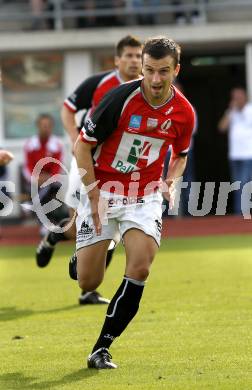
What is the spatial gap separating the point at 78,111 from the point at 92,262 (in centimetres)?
330

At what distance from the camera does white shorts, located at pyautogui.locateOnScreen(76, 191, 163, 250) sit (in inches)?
264

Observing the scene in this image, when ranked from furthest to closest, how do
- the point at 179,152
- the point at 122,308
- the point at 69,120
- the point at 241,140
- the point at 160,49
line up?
1. the point at 241,140
2. the point at 69,120
3. the point at 179,152
4. the point at 160,49
5. the point at 122,308

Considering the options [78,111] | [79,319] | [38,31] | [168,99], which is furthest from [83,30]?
[168,99]

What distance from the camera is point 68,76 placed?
21.7m

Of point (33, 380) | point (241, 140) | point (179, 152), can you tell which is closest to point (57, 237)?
point (179, 152)

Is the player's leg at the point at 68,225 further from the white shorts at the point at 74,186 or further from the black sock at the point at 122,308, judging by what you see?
the black sock at the point at 122,308

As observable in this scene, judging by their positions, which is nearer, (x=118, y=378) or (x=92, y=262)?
(x=118, y=378)

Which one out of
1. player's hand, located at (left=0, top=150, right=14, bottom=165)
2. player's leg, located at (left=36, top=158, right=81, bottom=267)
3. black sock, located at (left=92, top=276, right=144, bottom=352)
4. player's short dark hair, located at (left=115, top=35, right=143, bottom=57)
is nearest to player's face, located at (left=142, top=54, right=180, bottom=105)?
black sock, located at (left=92, top=276, right=144, bottom=352)

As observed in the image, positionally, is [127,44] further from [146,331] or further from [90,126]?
[90,126]

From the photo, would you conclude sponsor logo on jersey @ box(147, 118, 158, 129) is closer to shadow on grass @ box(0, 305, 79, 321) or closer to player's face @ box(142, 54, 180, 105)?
player's face @ box(142, 54, 180, 105)

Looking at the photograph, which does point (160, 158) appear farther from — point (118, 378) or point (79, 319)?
point (79, 319)

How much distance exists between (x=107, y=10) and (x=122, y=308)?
15888 mm

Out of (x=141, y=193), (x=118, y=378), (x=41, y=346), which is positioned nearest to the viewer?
(x=118, y=378)

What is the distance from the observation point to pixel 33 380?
6211 millimetres
